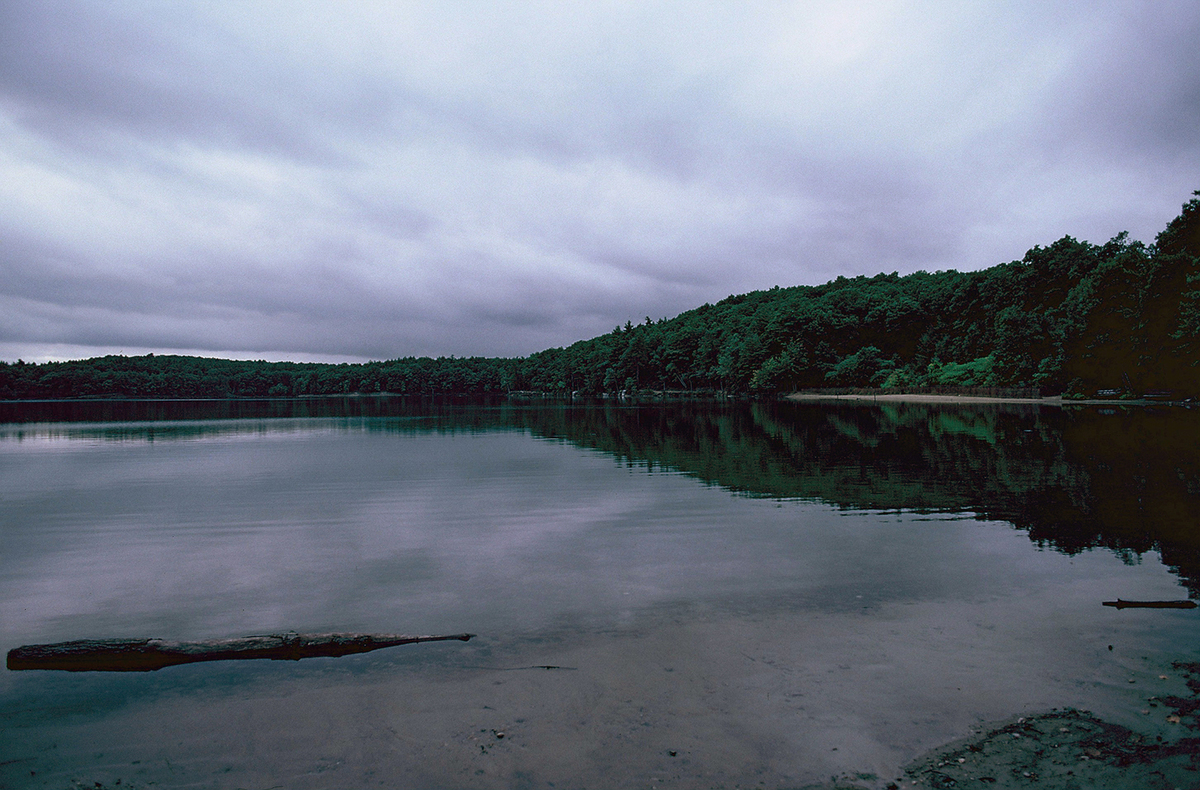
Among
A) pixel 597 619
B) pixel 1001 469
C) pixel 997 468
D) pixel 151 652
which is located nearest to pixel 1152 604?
pixel 597 619

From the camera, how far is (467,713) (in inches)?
287

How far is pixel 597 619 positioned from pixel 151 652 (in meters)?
6.03

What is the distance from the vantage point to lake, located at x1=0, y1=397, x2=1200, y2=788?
6.60m

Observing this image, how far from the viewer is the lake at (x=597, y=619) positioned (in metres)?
6.60

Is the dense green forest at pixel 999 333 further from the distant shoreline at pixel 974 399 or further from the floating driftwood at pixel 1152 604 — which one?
the floating driftwood at pixel 1152 604

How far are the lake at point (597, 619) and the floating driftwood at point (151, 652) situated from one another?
0.62ft

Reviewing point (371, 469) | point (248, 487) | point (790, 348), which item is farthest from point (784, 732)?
point (790, 348)

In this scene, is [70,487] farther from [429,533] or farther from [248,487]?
[429,533]

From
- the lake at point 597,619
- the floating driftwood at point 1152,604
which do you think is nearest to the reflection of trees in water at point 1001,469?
the lake at point 597,619

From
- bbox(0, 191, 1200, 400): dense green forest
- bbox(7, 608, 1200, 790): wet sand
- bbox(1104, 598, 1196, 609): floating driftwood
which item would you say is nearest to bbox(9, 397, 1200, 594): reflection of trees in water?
bbox(1104, 598, 1196, 609): floating driftwood

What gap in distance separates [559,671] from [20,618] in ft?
30.7

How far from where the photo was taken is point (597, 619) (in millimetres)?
10336

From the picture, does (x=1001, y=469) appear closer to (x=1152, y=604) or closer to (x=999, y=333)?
(x=1152, y=604)

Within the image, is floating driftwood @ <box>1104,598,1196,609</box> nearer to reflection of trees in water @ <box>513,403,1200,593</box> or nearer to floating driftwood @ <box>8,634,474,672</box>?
reflection of trees in water @ <box>513,403,1200,593</box>
